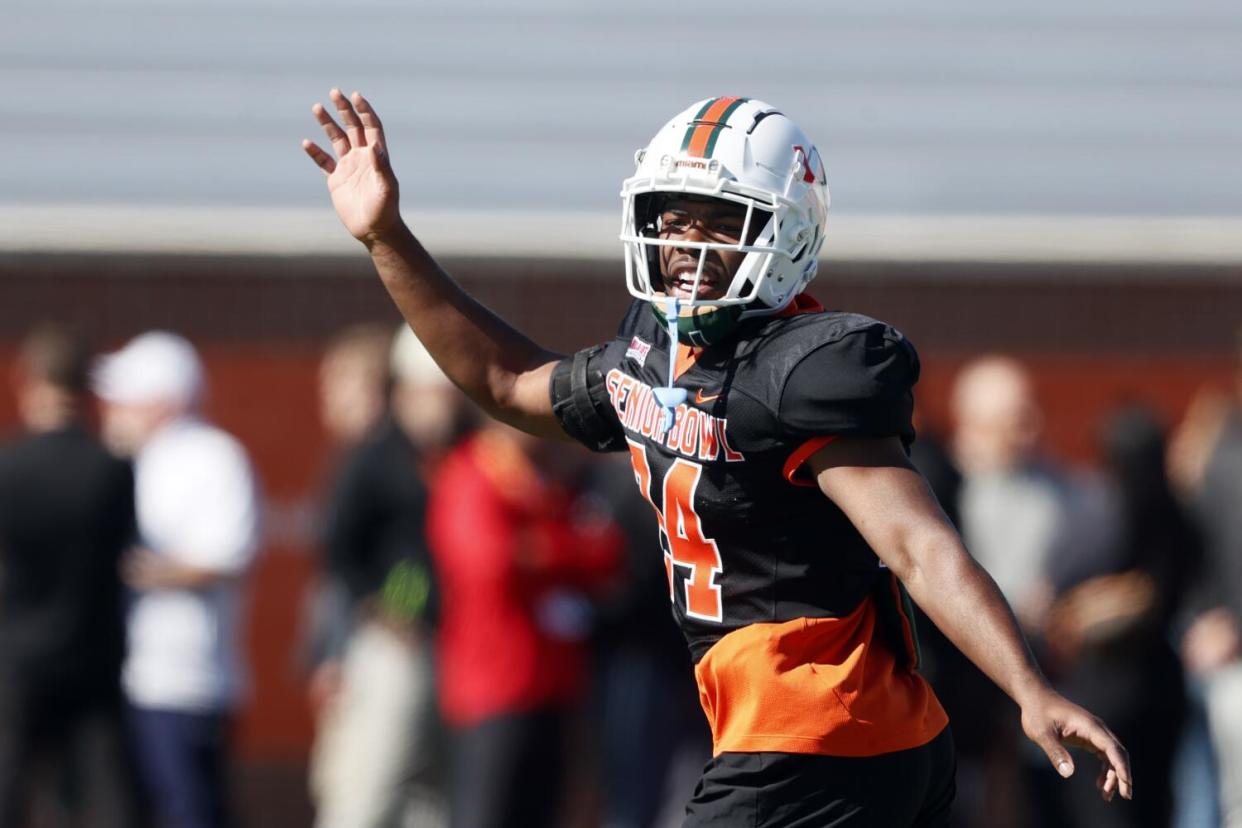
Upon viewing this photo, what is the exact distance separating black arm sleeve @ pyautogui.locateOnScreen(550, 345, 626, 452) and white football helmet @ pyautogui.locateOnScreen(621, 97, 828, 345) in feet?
0.86

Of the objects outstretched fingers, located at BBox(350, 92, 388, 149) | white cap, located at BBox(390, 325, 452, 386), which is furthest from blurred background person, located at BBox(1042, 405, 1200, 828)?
outstretched fingers, located at BBox(350, 92, 388, 149)

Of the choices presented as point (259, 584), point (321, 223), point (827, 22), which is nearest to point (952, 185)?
point (827, 22)

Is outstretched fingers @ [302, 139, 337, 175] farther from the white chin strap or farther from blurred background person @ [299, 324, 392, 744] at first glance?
blurred background person @ [299, 324, 392, 744]

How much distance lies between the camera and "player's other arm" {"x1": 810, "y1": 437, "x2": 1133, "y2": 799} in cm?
273

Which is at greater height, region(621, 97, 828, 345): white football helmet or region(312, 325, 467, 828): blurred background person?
region(621, 97, 828, 345): white football helmet

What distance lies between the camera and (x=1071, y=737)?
2734mm

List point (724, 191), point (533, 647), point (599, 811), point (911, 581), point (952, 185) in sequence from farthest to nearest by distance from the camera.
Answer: point (952, 185)
point (599, 811)
point (533, 647)
point (724, 191)
point (911, 581)

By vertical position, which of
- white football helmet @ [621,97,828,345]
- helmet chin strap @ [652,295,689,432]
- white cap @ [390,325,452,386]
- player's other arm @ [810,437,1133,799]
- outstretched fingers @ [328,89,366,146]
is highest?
outstretched fingers @ [328,89,366,146]

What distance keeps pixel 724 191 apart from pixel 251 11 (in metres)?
7.38

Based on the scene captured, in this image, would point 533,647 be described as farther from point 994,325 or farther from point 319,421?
point 994,325

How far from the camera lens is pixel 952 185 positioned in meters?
9.85

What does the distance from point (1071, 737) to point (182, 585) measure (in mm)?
4490

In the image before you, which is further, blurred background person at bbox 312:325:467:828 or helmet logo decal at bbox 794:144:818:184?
blurred background person at bbox 312:325:467:828

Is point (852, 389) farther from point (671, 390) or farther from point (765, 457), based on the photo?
point (671, 390)
